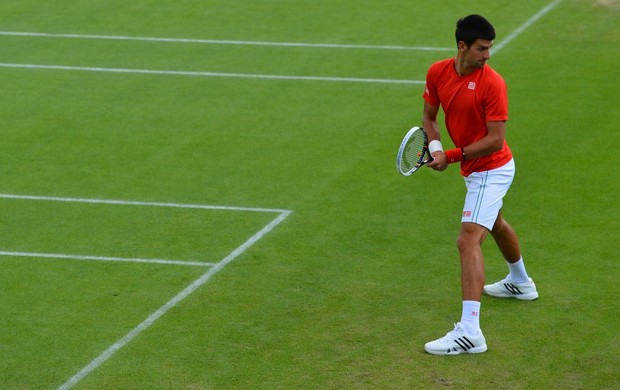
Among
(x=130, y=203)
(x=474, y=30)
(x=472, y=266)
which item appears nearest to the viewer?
(x=474, y=30)

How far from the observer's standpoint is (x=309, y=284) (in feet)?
38.5

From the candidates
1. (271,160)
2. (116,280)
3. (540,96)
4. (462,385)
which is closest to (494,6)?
(540,96)

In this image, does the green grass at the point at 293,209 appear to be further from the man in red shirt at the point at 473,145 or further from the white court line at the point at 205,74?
the man in red shirt at the point at 473,145

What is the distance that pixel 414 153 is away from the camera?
416 inches

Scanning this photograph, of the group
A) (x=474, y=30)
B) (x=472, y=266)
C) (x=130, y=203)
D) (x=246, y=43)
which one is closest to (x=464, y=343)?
(x=472, y=266)

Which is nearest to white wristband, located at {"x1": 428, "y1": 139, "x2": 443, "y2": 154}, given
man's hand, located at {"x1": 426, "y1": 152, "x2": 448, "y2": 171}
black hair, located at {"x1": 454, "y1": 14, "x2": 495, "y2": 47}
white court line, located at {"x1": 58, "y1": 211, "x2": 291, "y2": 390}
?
man's hand, located at {"x1": 426, "y1": 152, "x2": 448, "y2": 171}

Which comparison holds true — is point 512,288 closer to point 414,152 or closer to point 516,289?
point 516,289

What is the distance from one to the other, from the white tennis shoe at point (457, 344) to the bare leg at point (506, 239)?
3.88 ft

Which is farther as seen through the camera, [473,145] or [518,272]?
[518,272]

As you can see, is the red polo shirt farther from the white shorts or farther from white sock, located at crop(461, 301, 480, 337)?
white sock, located at crop(461, 301, 480, 337)

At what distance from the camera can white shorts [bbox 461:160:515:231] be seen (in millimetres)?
10375

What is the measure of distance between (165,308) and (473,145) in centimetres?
311

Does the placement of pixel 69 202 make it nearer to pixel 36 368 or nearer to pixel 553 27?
pixel 36 368

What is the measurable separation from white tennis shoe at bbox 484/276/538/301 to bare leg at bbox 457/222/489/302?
1.07m
